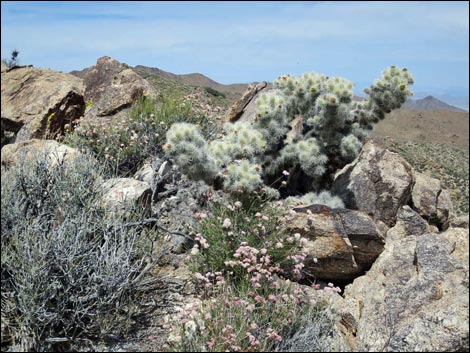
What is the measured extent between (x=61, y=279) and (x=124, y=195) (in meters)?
1.88

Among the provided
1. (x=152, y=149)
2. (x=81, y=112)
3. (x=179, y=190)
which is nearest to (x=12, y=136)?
(x=81, y=112)

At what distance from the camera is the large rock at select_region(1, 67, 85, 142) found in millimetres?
8789

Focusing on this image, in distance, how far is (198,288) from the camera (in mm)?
4961

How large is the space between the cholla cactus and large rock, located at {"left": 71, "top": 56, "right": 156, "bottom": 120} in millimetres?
3163

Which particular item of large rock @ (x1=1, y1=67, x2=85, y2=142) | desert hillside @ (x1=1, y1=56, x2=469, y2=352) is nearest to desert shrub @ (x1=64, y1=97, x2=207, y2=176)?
desert hillside @ (x1=1, y1=56, x2=469, y2=352)

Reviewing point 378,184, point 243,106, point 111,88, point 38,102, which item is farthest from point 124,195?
point 111,88

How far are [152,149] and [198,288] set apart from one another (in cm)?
377

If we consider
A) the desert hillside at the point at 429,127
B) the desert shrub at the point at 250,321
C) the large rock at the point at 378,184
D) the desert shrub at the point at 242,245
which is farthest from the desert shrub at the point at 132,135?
the desert hillside at the point at 429,127

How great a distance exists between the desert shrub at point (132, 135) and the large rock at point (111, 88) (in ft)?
2.80

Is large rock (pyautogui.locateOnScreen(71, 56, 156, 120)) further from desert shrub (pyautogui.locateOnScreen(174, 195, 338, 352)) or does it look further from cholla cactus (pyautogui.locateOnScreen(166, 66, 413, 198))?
desert shrub (pyautogui.locateOnScreen(174, 195, 338, 352))

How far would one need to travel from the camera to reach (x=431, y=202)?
7320 millimetres

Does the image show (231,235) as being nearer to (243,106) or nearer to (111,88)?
(243,106)

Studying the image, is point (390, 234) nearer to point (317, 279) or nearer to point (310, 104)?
point (317, 279)

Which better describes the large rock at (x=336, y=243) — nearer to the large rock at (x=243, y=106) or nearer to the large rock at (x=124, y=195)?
the large rock at (x=124, y=195)
